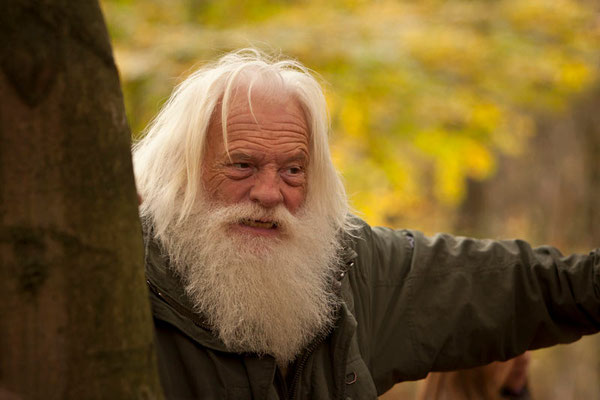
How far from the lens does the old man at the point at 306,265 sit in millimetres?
2490

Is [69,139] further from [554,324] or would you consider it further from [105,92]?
[554,324]

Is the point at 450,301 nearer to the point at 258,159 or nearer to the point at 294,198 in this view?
the point at 294,198

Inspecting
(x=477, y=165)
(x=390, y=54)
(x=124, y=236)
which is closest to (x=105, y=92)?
(x=124, y=236)

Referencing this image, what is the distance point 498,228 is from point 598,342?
3.04 metres

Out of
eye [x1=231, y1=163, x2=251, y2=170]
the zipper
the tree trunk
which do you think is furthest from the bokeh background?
the tree trunk

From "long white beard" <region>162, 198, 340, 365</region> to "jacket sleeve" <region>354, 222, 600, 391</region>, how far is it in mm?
232

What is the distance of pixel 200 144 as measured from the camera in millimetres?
2703

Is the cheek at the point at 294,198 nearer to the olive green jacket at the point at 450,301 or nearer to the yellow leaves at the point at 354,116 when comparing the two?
the olive green jacket at the point at 450,301

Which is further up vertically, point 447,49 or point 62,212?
point 447,49

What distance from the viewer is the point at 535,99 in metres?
6.54

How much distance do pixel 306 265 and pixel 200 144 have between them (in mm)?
665

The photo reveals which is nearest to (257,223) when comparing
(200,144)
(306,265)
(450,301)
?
(306,265)

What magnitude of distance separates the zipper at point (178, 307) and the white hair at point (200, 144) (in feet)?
1.38

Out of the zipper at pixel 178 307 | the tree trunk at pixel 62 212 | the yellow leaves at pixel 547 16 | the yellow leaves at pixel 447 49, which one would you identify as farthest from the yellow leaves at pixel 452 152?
the tree trunk at pixel 62 212
